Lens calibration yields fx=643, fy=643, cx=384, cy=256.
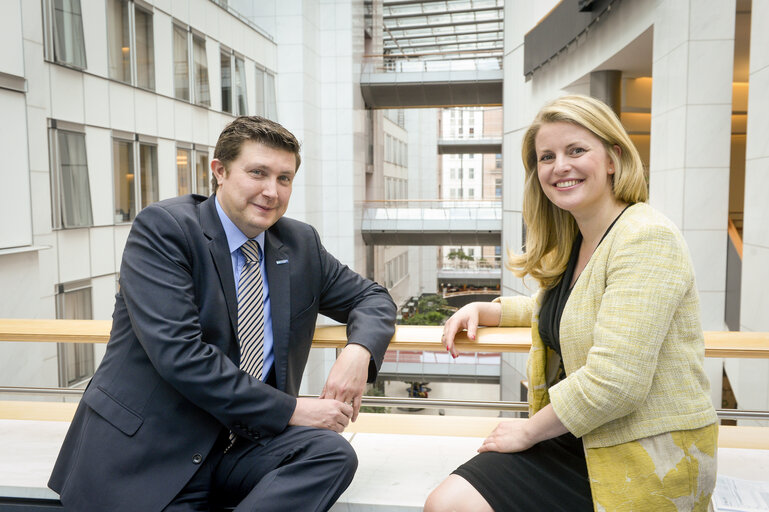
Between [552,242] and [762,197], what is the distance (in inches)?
230

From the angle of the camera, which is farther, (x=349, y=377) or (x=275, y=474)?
(x=349, y=377)

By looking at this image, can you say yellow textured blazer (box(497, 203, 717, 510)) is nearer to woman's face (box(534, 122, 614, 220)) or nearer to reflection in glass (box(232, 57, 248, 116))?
woman's face (box(534, 122, 614, 220))

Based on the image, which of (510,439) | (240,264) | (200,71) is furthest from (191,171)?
(510,439)

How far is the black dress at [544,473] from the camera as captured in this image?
2.23 m

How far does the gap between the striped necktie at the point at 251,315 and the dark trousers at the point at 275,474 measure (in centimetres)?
31

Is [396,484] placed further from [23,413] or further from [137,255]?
[23,413]

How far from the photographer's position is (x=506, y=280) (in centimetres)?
2219

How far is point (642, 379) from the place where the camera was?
1.94 metres

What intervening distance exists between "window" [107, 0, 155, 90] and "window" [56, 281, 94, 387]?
4770mm

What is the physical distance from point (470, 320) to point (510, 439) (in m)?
0.73

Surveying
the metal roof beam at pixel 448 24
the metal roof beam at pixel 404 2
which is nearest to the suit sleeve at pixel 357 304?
the metal roof beam at pixel 404 2

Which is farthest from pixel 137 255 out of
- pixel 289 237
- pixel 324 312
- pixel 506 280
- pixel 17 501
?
pixel 506 280

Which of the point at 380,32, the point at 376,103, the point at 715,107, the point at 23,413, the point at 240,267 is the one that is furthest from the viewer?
the point at 380,32

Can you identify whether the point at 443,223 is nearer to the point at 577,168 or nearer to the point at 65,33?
the point at 65,33
